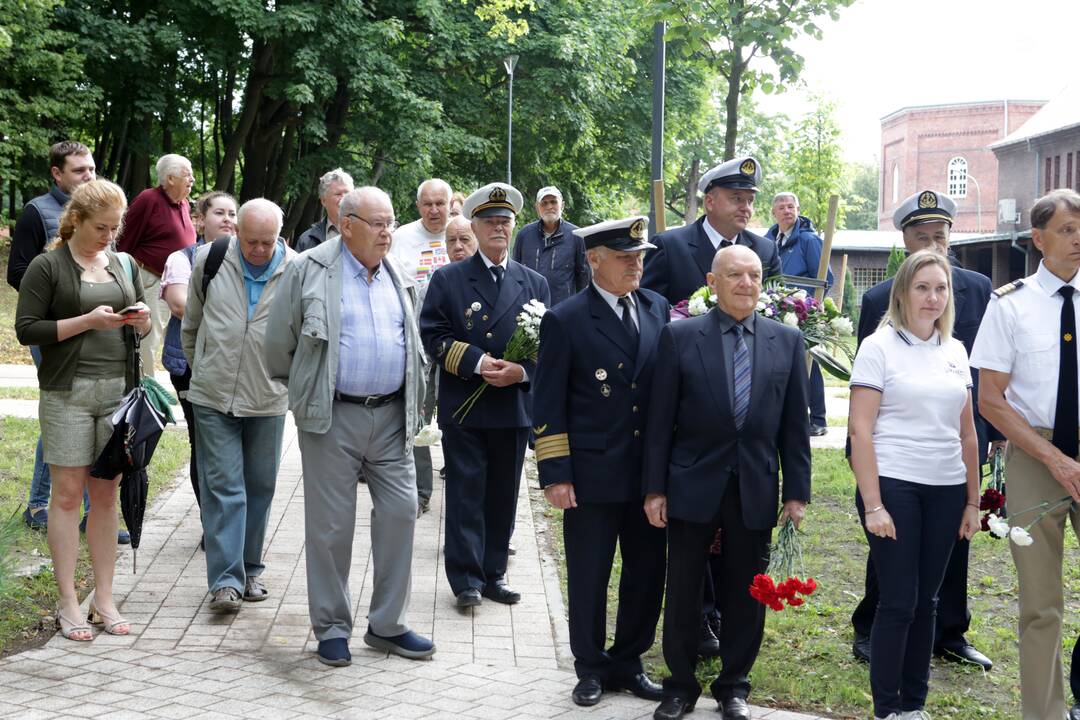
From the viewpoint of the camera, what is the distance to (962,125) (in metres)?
80.8

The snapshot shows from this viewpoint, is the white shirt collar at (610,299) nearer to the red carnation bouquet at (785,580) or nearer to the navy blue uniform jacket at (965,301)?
the red carnation bouquet at (785,580)

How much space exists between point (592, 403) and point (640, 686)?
131 cm

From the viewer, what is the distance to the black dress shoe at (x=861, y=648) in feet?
20.1

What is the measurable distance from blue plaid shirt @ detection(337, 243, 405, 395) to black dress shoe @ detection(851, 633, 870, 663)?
264 cm

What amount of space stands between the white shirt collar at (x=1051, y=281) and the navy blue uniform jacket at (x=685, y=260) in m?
1.43

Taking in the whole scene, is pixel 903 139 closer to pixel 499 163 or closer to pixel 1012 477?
pixel 499 163

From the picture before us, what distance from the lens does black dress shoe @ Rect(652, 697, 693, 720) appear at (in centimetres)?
522

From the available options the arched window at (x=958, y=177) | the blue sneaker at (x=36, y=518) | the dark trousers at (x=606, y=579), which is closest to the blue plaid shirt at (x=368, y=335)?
the dark trousers at (x=606, y=579)

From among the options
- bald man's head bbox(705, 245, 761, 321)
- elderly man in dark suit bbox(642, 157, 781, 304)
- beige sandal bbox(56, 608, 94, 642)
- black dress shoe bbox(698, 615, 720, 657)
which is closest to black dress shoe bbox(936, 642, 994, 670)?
black dress shoe bbox(698, 615, 720, 657)

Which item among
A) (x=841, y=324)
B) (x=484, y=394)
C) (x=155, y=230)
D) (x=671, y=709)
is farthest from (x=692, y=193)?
(x=671, y=709)

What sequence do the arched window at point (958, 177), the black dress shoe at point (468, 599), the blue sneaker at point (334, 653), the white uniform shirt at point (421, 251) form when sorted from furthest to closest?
the arched window at point (958, 177)
the white uniform shirt at point (421, 251)
the black dress shoe at point (468, 599)
the blue sneaker at point (334, 653)

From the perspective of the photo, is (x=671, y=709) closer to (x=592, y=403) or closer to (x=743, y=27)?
(x=592, y=403)

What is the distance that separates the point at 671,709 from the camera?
17.1 feet

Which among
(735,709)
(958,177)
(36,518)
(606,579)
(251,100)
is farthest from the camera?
(958,177)
